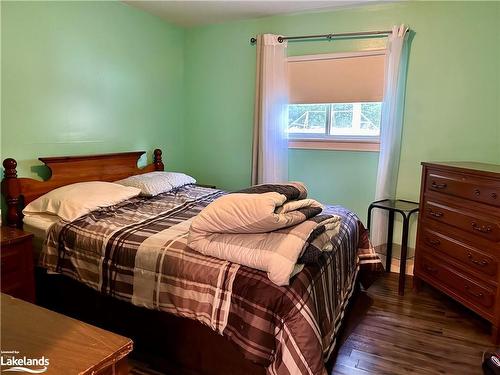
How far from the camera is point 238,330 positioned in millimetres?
1601

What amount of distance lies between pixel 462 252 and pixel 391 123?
1.26 metres

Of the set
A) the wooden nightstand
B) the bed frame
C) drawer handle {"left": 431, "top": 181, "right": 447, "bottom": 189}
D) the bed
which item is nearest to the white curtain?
drawer handle {"left": 431, "top": 181, "right": 447, "bottom": 189}

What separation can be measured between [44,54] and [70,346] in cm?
264

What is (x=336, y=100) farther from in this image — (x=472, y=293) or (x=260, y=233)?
(x=260, y=233)

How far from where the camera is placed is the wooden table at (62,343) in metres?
0.67

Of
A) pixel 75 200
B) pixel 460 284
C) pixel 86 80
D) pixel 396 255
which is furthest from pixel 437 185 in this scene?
pixel 86 80

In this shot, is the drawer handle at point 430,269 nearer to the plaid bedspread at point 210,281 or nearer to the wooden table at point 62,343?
the plaid bedspread at point 210,281

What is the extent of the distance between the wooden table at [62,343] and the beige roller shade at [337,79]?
123 inches

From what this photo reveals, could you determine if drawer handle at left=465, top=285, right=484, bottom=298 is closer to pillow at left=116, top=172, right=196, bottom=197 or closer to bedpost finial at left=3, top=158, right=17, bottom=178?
pillow at left=116, top=172, right=196, bottom=197

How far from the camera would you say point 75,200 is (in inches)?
93.2

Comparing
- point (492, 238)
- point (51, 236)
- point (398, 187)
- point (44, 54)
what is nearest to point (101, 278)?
point (51, 236)

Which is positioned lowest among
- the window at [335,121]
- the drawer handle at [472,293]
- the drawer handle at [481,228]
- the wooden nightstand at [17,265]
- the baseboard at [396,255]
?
the baseboard at [396,255]

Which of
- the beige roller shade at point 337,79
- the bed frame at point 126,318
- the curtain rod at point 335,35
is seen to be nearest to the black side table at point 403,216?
the beige roller shade at point 337,79

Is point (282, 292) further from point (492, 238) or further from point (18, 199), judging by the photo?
point (18, 199)
